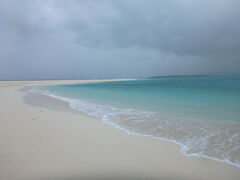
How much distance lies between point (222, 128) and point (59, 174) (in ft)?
17.4

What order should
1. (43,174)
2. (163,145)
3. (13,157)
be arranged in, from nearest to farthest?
(43,174)
(13,157)
(163,145)

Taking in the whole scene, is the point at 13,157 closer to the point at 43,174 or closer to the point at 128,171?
the point at 43,174

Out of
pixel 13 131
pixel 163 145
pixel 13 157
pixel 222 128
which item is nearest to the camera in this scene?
pixel 13 157

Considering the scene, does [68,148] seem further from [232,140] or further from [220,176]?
[232,140]

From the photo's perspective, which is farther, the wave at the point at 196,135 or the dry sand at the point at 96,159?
the wave at the point at 196,135

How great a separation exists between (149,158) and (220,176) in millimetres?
1266

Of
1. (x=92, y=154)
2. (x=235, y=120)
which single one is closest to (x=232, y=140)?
(x=235, y=120)

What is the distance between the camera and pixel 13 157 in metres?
2.63

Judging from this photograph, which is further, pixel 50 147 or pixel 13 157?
pixel 50 147

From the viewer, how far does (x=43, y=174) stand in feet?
7.16

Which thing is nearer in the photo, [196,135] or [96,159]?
[96,159]

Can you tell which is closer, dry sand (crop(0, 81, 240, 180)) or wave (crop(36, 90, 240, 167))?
dry sand (crop(0, 81, 240, 180))

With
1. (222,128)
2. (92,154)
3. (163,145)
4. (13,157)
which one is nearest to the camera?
(13,157)

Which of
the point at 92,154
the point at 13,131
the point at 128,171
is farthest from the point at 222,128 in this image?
the point at 13,131
